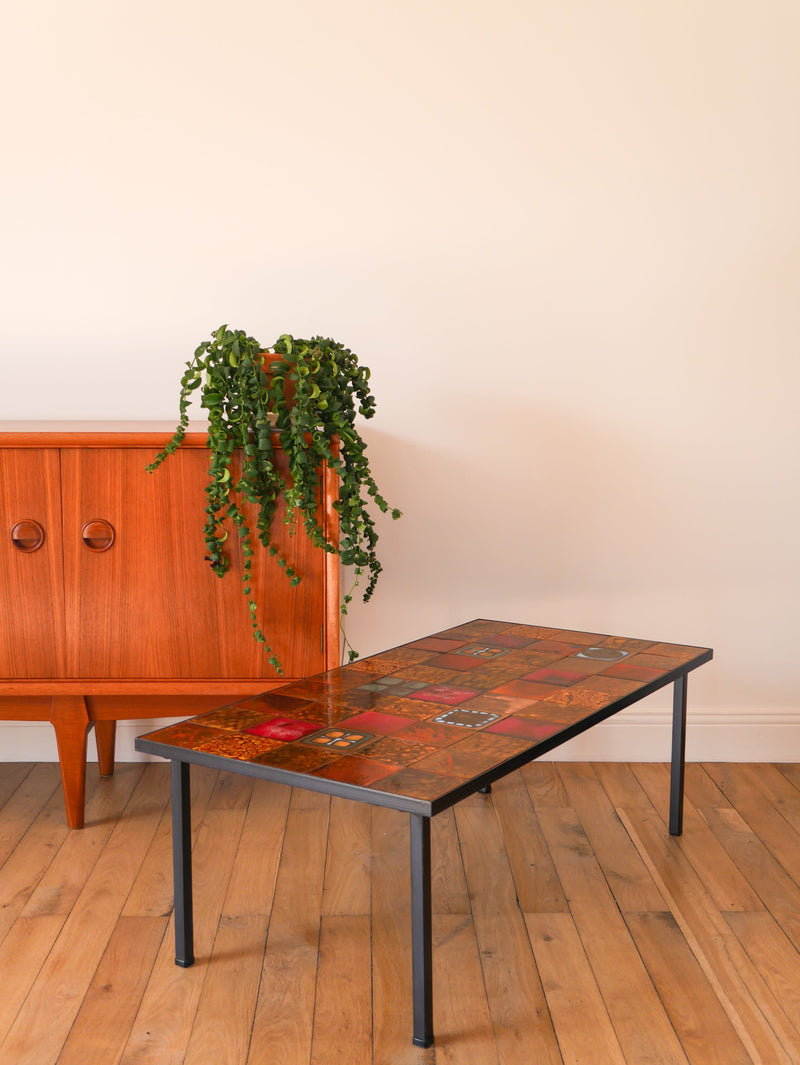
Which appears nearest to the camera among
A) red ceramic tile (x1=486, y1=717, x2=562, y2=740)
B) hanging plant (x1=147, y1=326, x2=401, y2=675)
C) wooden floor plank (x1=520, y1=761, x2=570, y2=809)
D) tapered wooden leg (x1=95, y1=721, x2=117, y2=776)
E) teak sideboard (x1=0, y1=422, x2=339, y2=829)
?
red ceramic tile (x1=486, y1=717, x2=562, y2=740)

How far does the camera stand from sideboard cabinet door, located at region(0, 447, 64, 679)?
2.21 m

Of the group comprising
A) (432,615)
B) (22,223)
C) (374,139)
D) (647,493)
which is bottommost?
(432,615)

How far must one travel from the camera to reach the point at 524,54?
2.59 metres

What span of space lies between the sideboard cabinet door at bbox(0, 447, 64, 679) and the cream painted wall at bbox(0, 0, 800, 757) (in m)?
0.53

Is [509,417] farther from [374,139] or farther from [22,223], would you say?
[22,223]

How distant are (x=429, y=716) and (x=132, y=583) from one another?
85cm

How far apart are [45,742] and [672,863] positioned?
1.75 meters

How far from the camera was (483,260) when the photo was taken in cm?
267

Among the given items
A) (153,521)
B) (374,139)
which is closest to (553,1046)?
(153,521)

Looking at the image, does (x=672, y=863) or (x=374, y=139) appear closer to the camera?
(x=672, y=863)

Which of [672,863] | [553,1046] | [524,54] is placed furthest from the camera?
[524,54]

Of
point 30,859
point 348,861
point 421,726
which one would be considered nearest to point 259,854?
point 348,861

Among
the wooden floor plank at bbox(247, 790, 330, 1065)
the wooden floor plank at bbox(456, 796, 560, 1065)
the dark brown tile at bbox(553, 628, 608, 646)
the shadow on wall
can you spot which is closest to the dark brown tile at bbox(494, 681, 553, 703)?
the dark brown tile at bbox(553, 628, 608, 646)

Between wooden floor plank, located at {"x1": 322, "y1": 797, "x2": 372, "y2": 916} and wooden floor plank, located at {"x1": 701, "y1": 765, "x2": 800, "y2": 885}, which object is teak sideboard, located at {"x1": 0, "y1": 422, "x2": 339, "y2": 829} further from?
wooden floor plank, located at {"x1": 701, "y1": 765, "x2": 800, "y2": 885}
